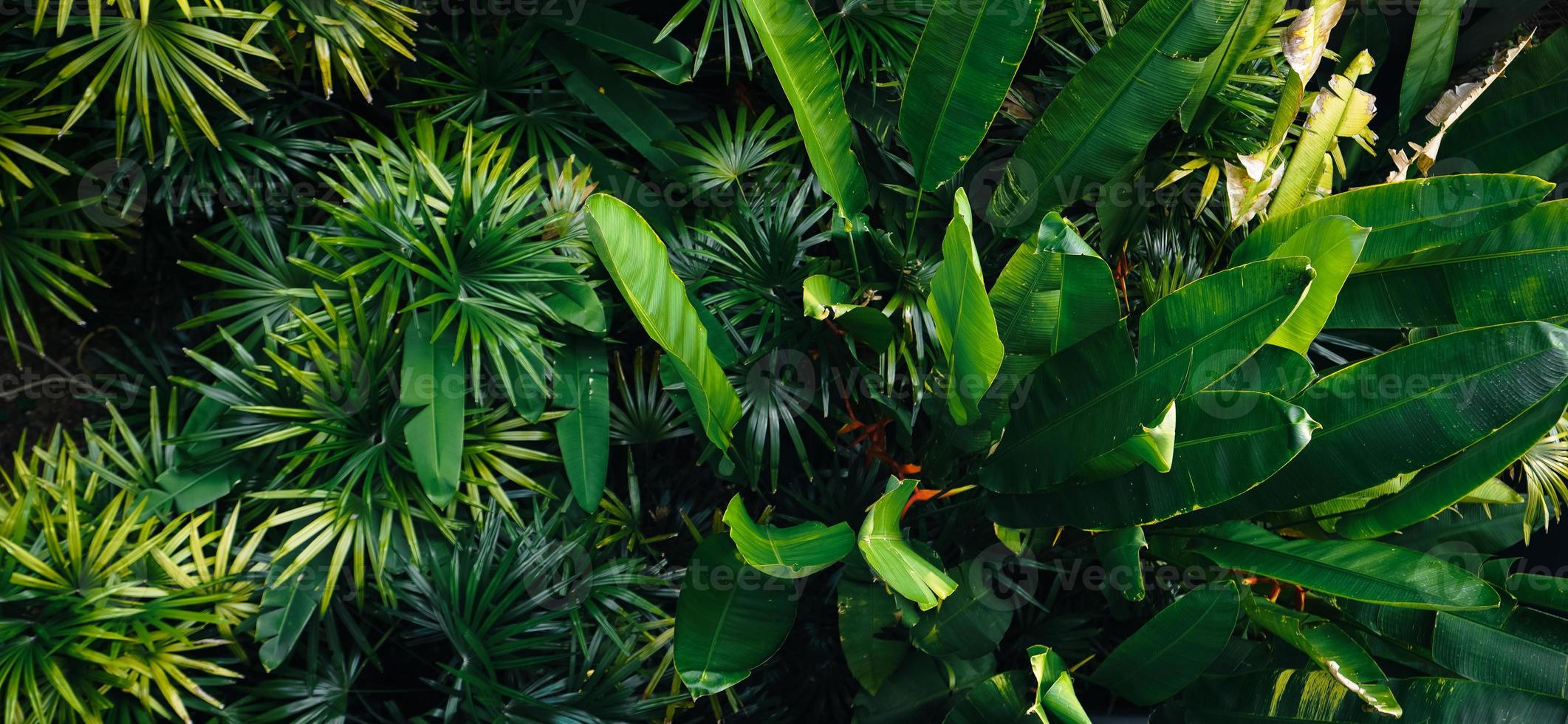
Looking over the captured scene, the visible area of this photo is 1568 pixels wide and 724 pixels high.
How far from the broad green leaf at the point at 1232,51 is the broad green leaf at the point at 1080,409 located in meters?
0.71

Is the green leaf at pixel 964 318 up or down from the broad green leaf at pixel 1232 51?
down

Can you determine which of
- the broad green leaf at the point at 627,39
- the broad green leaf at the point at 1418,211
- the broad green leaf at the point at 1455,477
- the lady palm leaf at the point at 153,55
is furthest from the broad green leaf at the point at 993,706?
the lady palm leaf at the point at 153,55

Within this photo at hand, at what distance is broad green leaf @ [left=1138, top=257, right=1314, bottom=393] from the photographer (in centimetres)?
134

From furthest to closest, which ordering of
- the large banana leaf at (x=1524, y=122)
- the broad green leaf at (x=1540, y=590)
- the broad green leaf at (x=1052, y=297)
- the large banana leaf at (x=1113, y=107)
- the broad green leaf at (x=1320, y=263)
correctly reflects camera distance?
the large banana leaf at (x=1524, y=122)
the broad green leaf at (x=1540, y=590)
the large banana leaf at (x=1113, y=107)
the broad green leaf at (x=1052, y=297)
the broad green leaf at (x=1320, y=263)

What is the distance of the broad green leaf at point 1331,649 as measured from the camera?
154 cm

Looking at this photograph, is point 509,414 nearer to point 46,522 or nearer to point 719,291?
point 719,291

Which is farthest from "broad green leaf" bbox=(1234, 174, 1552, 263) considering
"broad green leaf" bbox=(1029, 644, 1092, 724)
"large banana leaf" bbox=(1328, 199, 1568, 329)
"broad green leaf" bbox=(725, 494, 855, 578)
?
"broad green leaf" bbox=(725, 494, 855, 578)

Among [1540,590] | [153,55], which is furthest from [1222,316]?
[153,55]

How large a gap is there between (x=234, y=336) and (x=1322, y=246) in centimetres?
213

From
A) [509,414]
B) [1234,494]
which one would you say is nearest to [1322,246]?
[1234,494]

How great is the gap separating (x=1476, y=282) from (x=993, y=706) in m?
1.28

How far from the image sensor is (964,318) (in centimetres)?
145

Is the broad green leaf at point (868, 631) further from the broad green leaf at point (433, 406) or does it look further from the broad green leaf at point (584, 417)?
the broad green leaf at point (433, 406)

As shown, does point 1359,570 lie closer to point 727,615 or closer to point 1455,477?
point 1455,477
